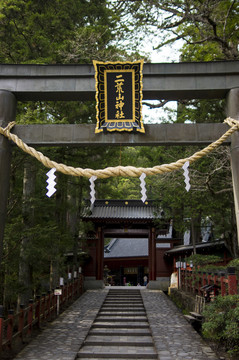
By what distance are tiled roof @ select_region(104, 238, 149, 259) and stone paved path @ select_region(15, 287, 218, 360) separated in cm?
1418

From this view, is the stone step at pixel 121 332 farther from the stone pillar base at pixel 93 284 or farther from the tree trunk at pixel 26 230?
the stone pillar base at pixel 93 284

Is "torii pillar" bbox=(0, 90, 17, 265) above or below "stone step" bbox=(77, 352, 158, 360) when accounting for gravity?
above

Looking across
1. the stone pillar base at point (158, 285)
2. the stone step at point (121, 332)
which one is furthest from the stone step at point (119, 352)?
the stone pillar base at point (158, 285)

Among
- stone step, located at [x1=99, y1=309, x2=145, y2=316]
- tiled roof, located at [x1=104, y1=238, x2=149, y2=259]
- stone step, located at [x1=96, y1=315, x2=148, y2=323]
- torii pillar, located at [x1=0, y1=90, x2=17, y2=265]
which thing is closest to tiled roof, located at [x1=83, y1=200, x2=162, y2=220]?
tiled roof, located at [x1=104, y1=238, x2=149, y2=259]

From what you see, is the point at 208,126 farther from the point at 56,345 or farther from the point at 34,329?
the point at 34,329

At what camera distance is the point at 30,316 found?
8.66 metres

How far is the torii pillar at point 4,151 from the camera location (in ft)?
19.1

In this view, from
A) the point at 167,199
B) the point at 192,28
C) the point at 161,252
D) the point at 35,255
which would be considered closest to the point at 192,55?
the point at 192,28

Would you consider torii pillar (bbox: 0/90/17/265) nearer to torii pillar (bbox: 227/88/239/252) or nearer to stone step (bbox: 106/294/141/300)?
torii pillar (bbox: 227/88/239/252)

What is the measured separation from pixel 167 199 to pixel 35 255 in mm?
7655

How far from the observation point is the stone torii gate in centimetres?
603

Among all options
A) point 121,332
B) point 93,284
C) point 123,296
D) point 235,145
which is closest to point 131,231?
point 93,284

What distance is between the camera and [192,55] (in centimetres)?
1360

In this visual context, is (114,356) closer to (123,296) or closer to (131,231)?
(123,296)
